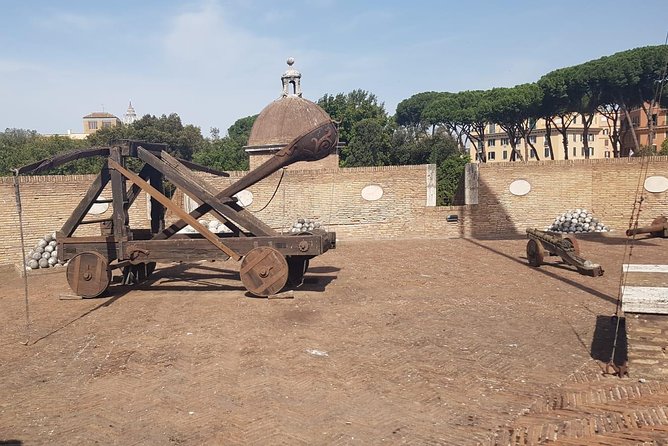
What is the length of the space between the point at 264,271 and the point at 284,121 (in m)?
15.8

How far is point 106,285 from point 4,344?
225 centimetres

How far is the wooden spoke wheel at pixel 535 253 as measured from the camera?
10.6m

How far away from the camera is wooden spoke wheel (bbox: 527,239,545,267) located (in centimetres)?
1065

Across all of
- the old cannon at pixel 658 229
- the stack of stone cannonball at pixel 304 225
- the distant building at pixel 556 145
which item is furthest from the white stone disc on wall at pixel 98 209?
the distant building at pixel 556 145

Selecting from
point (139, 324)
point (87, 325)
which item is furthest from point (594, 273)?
point (87, 325)

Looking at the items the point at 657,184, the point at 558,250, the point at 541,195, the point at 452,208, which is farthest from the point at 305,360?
the point at 657,184

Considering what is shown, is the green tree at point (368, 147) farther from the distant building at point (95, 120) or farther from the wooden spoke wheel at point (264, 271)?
the distant building at point (95, 120)

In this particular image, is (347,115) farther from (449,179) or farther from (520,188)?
(520,188)

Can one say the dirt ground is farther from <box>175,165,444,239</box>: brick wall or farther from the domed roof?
the domed roof

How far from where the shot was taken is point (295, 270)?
29.0 ft

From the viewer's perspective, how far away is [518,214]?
56.2 feet

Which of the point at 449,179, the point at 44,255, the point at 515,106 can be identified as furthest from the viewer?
the point at 515,106

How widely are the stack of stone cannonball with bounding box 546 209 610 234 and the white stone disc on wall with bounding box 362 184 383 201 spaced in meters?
6.07

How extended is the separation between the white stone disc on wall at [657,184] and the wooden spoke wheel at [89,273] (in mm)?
16574
